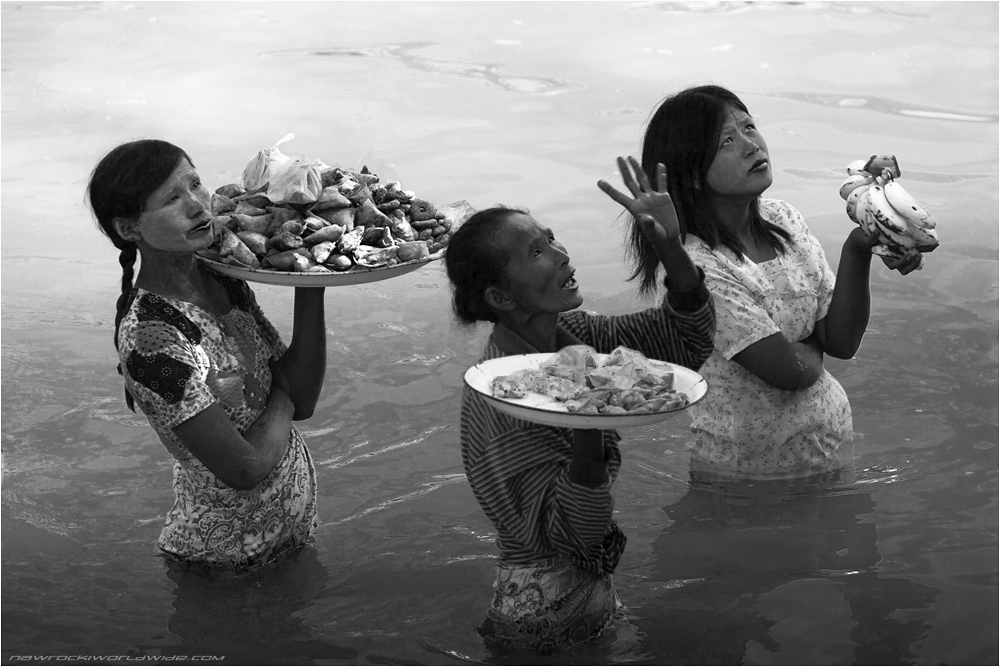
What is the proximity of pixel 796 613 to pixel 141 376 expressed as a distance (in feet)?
6.28

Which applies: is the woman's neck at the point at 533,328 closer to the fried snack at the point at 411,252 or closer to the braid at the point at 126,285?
the fried snack at the point at 411,252

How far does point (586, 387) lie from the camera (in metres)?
2.50

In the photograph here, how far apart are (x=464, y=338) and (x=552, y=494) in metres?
3.46

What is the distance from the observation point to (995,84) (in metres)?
10.9

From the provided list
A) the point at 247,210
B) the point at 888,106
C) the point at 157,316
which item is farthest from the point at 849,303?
the point at 888,106

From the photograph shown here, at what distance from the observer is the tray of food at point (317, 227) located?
3078 mm

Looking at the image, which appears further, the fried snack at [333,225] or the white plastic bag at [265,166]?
the white plastic bag at [265,166]

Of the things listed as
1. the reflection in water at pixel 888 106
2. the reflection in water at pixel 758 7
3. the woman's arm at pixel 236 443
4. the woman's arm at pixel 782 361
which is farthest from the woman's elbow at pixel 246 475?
the reflection in water at pixel 758 7

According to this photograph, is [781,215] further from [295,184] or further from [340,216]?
[295,184]

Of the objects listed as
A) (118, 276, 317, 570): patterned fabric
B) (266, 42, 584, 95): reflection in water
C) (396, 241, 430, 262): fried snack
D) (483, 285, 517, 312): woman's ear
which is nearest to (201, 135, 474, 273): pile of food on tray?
(396, 241, 430, 262): fried snack

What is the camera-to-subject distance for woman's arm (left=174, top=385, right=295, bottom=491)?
3043 millimetres

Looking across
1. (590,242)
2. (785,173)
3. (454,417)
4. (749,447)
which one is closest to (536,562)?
→ (749,447)

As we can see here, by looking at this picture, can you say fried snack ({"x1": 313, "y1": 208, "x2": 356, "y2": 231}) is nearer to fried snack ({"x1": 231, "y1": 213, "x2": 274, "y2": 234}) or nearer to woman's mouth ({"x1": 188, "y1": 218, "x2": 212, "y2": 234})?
fried snack ({"x1": 231, "y1": 213, "x2": 274, "y2": 234})

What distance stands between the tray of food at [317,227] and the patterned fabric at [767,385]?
0.85 meters
